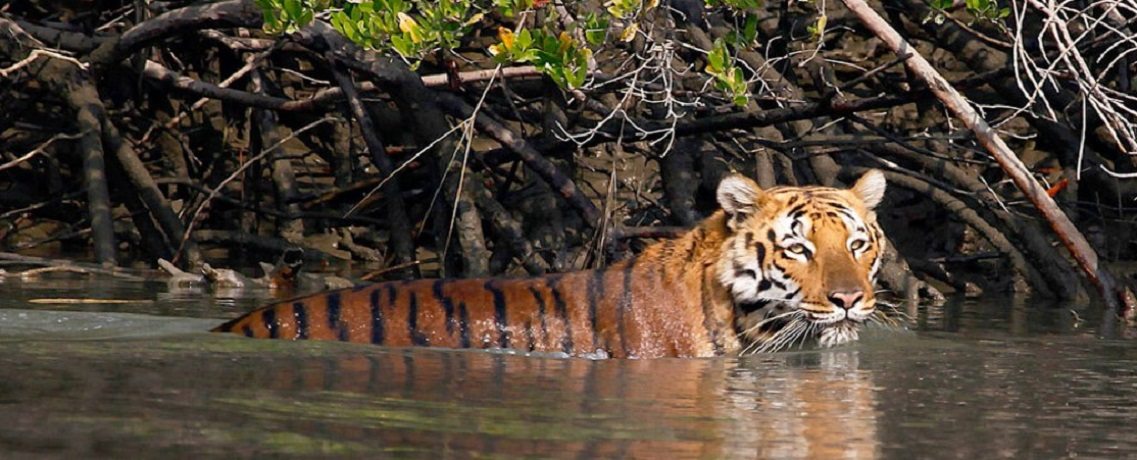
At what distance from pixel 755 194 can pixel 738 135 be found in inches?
91.5

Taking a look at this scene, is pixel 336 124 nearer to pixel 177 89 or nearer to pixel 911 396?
pixel 177 89

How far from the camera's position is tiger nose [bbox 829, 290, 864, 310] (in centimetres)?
698

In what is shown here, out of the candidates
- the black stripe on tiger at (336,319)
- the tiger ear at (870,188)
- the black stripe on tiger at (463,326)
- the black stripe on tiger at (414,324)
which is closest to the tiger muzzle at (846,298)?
the tiger ear at (870,188)

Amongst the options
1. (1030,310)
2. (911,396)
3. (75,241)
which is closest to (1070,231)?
(1030,310)

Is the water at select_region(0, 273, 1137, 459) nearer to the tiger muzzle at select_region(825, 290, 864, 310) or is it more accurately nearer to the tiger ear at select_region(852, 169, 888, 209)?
the tiger muzzle at select_region(825, 290, 864, 310)

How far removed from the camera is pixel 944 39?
34.2ft

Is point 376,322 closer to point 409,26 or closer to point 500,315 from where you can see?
point 500,315

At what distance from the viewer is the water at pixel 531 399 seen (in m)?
4.84

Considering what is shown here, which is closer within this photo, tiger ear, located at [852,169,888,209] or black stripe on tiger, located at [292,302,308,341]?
black stripe on tiger, located at [292,302,308,341]

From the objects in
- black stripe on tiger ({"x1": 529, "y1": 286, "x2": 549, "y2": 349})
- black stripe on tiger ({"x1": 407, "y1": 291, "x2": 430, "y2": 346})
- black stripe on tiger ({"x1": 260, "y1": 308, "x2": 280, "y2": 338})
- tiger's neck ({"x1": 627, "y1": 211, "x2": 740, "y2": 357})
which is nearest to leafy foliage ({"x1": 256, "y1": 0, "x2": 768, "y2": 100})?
tiger's neck ({"x1": 627, "y1": 211, "x2": 740, "y2": 357})

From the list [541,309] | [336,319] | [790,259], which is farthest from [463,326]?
[790,259]

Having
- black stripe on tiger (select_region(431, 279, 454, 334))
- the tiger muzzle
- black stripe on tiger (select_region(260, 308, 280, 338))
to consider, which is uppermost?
the tiger muzzle

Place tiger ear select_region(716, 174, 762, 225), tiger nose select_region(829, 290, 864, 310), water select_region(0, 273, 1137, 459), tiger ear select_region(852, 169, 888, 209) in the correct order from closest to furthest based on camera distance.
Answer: water select_region(0, 273, 1137, 459) → tiger nose select_region(829, 290, 864, 310) → tiger ear select_region(716, 174, 762, 225) → tiger ear select_region(852, 169, 888, 209)

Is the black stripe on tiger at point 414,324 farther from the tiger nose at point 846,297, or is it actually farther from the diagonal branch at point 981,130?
the diagonal branch at point 981,130
